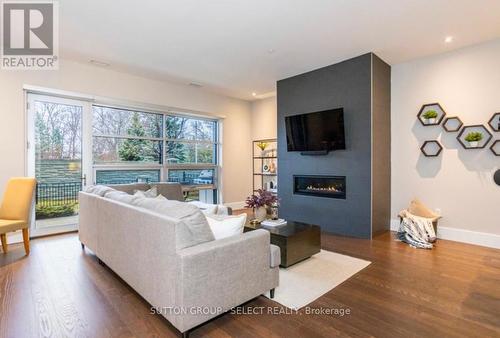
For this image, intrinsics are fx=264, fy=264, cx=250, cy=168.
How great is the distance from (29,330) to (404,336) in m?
2.66

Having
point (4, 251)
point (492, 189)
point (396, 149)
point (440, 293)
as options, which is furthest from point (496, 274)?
point (4, 251)

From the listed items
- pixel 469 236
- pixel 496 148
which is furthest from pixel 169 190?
pixel 496 148

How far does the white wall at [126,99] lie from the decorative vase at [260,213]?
3453mm

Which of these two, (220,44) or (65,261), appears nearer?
(65,261)

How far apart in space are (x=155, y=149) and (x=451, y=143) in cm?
538

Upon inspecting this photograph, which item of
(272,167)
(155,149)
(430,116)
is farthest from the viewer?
(272,167)

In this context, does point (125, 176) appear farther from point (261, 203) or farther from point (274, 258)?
point (274, 258)

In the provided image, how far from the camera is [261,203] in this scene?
3.36 metres

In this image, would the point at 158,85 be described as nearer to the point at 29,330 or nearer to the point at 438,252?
the point at 29,330

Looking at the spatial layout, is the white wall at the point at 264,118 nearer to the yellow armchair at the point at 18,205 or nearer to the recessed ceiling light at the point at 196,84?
the recessed ceiling light at the point at 196,84

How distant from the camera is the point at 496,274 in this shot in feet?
9.30

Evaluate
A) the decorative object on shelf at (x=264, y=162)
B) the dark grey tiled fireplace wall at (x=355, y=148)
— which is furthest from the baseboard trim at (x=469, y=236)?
the decorative object on shelf at (x=264, y=162)

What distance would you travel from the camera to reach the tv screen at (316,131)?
175 inches

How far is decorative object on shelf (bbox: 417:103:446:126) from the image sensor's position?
13.7 feet
